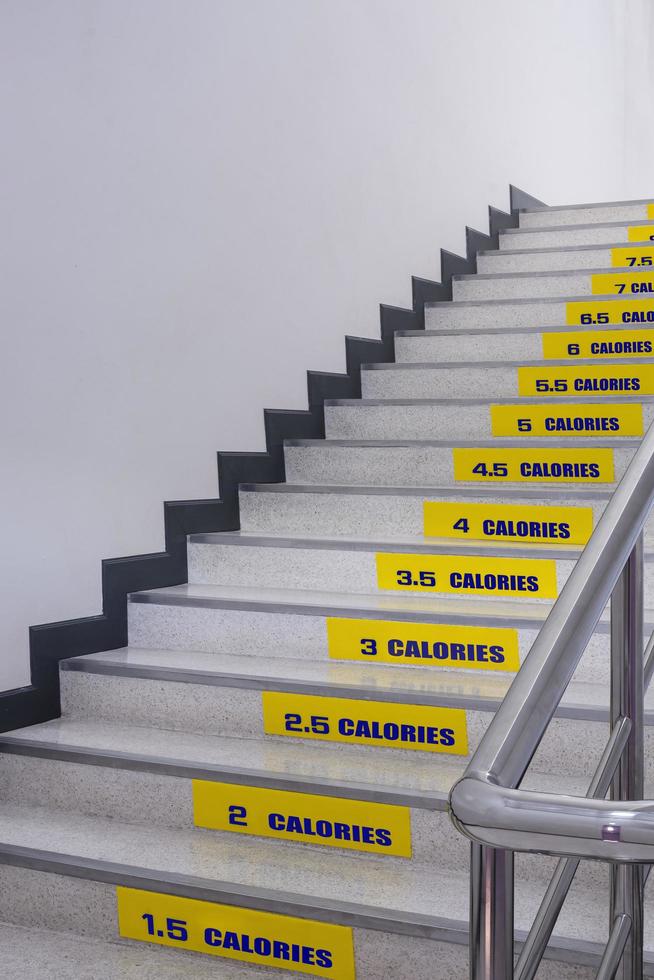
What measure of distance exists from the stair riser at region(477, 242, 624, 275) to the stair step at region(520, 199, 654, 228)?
416 millimetres

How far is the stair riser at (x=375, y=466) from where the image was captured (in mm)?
2926

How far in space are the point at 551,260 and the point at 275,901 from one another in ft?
9.96

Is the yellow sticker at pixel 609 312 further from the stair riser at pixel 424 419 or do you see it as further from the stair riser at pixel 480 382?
the stair riser at pixel 424 419

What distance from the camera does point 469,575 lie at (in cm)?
243

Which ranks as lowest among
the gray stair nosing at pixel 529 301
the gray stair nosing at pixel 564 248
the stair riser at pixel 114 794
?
the stair riser at pixel 114 794

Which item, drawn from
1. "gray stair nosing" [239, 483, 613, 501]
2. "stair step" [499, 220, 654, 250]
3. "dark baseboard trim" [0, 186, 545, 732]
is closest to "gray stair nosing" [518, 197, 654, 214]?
"stair step" [499, 220, 654, 250]

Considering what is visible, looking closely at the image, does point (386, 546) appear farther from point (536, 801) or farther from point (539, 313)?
point (536, 801)

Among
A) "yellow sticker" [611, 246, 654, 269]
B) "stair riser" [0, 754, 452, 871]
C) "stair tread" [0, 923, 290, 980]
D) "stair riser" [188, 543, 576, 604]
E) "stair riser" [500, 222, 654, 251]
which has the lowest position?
"stair tread" [0, 923, 290, 980]

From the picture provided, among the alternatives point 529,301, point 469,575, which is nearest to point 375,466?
point 469,575

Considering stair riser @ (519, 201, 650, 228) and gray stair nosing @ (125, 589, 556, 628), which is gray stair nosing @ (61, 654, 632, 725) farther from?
stair riser @ (519, 201, 650, 228)

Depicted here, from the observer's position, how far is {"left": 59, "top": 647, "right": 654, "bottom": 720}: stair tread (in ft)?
6.64

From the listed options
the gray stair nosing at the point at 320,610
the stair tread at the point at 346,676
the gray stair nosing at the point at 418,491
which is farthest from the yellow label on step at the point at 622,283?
the stair tread at the point at 346,676

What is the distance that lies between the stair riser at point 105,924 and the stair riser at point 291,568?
0.92m

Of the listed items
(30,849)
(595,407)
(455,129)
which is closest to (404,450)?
(595,407)
